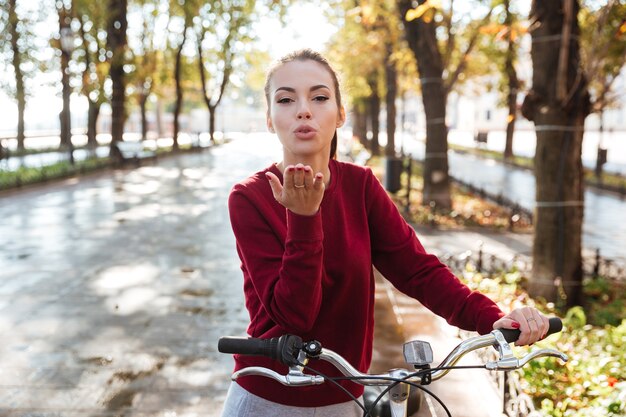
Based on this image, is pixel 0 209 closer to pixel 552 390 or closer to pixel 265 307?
pixel 552 390

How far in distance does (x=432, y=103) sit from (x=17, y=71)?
23.8 m

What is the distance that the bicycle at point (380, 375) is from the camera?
1.69 m

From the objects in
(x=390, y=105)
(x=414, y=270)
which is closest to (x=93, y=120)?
(x=390, y=105)

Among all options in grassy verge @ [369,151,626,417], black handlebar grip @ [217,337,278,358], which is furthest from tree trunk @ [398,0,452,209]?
black handlebar grip @ [217,337,278,358]

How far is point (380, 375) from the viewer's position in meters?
1.74

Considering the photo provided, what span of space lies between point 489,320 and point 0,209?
558 inches

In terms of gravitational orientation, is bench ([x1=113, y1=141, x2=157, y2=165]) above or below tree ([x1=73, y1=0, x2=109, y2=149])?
below

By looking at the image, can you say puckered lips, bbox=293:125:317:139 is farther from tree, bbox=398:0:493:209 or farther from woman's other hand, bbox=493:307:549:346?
tree, bbox=398:0:493:209

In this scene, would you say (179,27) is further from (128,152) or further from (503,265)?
(503,265)

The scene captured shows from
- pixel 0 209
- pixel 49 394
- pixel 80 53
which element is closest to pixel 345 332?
pixel 49 394

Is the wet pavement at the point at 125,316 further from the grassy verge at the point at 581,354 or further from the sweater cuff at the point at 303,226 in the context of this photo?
the sweater cuff at the point at 303,226

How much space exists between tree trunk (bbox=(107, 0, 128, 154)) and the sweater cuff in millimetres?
24635

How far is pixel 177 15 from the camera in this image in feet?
111

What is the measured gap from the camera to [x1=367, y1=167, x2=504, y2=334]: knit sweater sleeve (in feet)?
6.73
